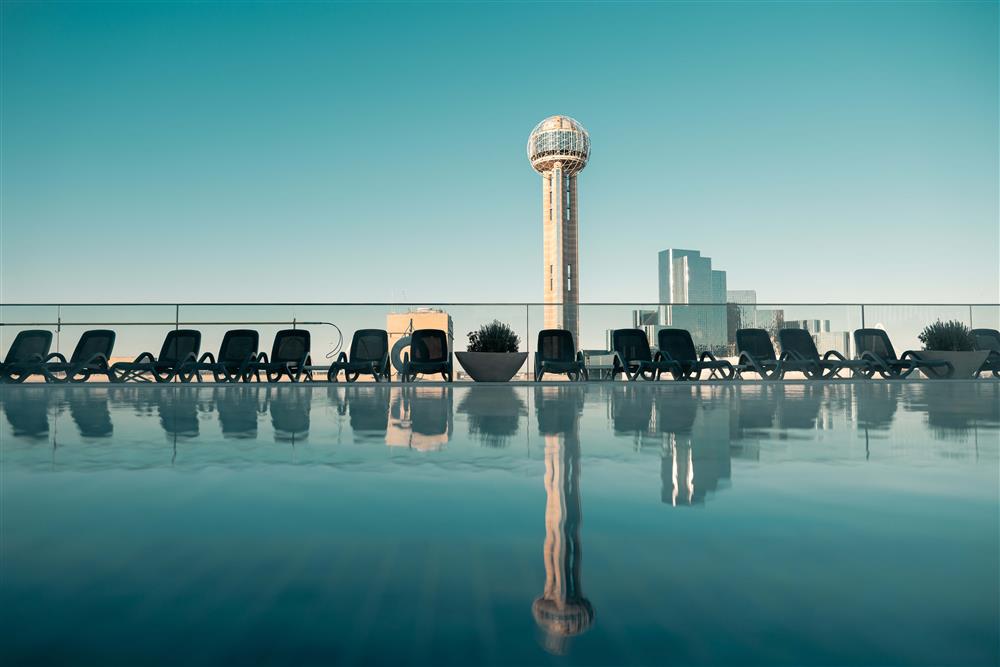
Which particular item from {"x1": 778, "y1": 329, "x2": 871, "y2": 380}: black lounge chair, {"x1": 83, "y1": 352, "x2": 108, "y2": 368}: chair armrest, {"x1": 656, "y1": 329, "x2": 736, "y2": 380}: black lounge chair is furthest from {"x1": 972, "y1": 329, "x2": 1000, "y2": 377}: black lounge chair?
{"x1": 83, "y1": 352, "x2": 108, "y2": 368}: chair armrest

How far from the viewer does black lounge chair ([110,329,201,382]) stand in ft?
31.9

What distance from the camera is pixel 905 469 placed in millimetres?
2215

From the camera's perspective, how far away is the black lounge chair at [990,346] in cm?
1067

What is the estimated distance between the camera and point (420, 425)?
369 cm

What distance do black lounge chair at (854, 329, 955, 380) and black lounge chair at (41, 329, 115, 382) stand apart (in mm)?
12253

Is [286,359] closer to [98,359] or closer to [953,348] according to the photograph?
[98,359]

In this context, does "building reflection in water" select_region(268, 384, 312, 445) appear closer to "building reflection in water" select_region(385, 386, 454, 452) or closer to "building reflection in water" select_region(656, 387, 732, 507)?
"building reflection in water" select_region(385, 386, 454, 452)

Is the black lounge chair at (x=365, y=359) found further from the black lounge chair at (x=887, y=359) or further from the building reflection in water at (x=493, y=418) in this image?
the black lounge chair at (x=887, y=359)

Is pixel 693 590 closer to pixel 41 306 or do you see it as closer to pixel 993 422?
pixel 993 422

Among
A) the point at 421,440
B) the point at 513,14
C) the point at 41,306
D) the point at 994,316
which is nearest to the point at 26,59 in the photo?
the point at 41,306

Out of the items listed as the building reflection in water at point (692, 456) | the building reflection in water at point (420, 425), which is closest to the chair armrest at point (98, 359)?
the building reflection in water at point (420, 425)

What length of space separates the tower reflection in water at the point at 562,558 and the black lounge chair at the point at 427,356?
23.5ft

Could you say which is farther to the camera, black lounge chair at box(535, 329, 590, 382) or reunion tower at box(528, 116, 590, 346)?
reunion tower at box(528, 116, 590, 346)

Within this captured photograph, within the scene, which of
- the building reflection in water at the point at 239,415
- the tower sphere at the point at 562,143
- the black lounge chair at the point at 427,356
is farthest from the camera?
the tower sphere at the point at 562,143
